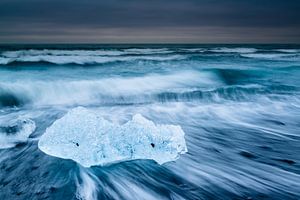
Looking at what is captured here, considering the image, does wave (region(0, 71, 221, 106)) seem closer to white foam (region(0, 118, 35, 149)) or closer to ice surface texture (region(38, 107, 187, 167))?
white foam (region(0, 118, 35, 149))

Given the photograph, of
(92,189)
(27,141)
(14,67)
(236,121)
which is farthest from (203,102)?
(14,67)

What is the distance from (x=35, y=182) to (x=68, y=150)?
52 cm

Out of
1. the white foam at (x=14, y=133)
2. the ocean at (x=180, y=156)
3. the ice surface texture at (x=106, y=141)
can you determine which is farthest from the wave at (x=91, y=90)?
the ice surface texture at (x=106, y=141)

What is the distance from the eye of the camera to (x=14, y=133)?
4672mm

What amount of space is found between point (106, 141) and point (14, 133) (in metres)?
1.83

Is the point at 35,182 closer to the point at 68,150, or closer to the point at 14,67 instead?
the point at 68,150

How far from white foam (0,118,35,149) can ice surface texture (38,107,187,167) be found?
0.79 m

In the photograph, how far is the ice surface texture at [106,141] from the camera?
355 cm

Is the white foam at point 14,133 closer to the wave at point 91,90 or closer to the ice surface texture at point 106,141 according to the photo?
the ice surface texture at point 106,141

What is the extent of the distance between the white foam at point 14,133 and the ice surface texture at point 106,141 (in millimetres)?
789

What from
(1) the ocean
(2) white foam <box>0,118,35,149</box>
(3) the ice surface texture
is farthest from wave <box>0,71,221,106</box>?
(3) the ice surface texture

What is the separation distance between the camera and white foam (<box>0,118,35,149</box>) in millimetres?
4408

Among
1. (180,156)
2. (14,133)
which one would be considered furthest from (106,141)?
(14,133)

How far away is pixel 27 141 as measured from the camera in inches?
181
